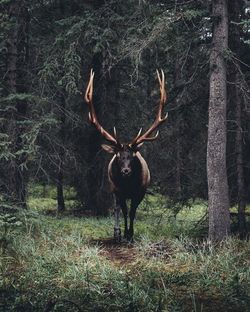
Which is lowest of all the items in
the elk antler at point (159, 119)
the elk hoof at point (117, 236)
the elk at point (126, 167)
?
the elk hoof at point (117, 236)

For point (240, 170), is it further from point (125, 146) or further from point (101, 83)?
point (101, 83)

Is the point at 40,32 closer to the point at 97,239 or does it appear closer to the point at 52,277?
the point at 97,239

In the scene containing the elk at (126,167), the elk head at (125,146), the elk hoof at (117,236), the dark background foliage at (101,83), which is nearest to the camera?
the dark background foliage at (101,83)

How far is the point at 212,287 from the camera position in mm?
8641

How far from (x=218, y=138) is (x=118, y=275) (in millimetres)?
4414

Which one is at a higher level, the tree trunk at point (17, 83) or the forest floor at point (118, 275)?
the tree trunk at point (17, 83)

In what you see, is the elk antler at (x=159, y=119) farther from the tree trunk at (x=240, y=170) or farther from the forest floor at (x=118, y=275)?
the forest floor at (x=118, y=275)

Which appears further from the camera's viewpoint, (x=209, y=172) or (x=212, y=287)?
(x=209, y=172)

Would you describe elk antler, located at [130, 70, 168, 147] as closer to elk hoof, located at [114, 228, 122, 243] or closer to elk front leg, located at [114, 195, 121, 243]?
elk front leg, located at [114, 195, 121, 243]

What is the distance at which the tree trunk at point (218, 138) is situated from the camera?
1218 cm

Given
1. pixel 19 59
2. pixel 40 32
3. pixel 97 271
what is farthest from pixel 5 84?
pixel 97 271

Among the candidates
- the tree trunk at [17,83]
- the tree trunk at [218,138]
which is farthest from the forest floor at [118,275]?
the tree trunk at [17,83]

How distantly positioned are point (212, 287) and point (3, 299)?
10.3ft

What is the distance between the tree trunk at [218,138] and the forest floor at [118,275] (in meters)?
0.53
